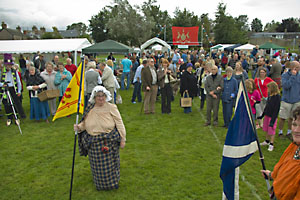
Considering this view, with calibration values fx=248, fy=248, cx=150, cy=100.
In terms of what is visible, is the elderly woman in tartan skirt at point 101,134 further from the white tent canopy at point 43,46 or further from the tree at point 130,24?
the tree at point 130,24

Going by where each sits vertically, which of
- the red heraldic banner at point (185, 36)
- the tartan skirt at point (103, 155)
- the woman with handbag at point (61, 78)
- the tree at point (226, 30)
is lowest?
the tartan skirt at point (103, 155)

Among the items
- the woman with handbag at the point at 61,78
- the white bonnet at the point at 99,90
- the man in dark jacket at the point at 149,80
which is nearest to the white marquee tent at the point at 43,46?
the woman with handbag at the point at 61,78

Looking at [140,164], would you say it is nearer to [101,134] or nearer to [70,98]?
[101,134]

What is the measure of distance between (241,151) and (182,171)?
2604mm

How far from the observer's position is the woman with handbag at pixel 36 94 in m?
8.51

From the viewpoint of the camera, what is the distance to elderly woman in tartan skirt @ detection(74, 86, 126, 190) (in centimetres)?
428

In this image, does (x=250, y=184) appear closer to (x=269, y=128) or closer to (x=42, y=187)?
(x=269, y=128)

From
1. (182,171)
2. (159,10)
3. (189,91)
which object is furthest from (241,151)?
(159,10)

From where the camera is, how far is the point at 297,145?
2.27 metres

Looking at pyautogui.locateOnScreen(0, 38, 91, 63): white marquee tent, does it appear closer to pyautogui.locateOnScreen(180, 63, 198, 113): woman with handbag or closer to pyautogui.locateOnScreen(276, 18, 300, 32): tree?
pyautogui.locateOnScreen(180, 63, 198, 113): woman with handbag

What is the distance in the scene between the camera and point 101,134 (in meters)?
4.29

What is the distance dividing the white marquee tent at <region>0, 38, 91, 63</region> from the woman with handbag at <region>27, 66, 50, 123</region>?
9651 millimetres

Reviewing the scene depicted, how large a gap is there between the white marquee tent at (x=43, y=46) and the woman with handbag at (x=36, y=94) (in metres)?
9.65

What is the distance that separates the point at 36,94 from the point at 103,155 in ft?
18.0
